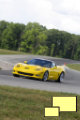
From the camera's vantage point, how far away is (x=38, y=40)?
106688 millimetres

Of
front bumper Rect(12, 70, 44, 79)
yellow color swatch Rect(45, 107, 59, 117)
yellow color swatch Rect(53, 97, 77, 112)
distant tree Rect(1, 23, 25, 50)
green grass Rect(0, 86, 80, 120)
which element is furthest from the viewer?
distant tree Rect(1, 23, 25, 50)

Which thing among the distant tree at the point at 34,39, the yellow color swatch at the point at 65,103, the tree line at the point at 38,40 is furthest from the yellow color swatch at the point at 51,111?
the tree line at the point at 38,40

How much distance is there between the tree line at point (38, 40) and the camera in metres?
106

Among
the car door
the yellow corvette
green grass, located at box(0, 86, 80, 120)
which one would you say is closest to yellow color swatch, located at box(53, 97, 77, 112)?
green grass, located at box(0, 86, 80, 120)

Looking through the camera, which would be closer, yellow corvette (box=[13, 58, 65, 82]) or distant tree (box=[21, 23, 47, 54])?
yellow corvette (box=[13, 58, 65, 82])

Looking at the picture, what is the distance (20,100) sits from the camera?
23.2 ft

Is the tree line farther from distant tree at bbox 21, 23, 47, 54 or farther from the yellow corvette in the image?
the yellow corvette

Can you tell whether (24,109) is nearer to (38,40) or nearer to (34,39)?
(34,39)

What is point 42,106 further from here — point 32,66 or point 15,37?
point 15,37

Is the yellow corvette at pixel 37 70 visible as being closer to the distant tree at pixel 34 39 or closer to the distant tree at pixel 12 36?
the distant tree at pixel 34 39

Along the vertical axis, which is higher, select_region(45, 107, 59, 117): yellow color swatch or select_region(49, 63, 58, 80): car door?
select_region(45, 107, 59, 117): yellow color swatch

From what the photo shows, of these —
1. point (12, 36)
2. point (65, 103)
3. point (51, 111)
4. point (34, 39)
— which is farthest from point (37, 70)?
point (12, 36)

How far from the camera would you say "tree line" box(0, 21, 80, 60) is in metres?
106

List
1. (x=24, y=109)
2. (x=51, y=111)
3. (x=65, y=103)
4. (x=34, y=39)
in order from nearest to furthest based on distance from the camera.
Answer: (x=51, y=111), (x=65, y=103), (x=24, y=109), (x=34, y=39)
